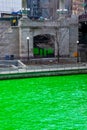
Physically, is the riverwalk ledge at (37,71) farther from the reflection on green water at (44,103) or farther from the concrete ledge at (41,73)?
the reflection on green water at (44,103)

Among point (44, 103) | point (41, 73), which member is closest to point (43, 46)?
point (41, 73)

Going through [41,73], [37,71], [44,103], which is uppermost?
[44,103]

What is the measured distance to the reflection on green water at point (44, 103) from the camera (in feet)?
84.2

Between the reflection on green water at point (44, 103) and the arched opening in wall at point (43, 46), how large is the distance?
15577 millimetres

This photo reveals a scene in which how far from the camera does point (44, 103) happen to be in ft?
104

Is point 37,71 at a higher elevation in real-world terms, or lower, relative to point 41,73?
higher

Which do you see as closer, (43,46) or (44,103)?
(44,103)

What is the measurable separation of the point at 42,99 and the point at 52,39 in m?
27.9

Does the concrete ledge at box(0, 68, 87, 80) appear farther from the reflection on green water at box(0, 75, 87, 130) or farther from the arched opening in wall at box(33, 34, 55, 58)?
the arched opening in wall at box(33, 34, 55, 58)

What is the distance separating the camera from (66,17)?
5950 cm

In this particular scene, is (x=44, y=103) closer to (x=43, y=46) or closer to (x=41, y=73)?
(x=41, y=73)

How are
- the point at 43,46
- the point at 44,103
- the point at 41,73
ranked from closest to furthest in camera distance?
the point at 44,103 → the point at 41,73 → the point at 43,46

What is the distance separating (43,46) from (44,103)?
3068 centimetres

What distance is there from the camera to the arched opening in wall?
6016cm
